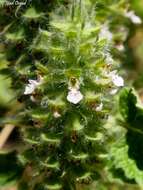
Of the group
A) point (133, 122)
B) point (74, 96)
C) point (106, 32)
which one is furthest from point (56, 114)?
point (106, 32)

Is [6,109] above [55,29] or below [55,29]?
below

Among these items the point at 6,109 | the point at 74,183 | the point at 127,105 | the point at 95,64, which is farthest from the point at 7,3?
the point at 6,109

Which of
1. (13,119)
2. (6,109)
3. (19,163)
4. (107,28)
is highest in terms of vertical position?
(107,28)

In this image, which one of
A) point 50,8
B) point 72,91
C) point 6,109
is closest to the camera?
point 72,91

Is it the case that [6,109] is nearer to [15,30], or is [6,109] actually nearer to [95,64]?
[15,30]

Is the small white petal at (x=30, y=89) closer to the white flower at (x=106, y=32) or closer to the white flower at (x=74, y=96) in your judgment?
the white flower at (x=74, y=96)

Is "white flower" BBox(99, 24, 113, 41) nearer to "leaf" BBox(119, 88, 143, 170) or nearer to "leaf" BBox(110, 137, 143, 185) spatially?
"leaf" BBox(119, 88, 143, 170)

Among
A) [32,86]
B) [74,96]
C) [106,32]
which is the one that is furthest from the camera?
[106,32]

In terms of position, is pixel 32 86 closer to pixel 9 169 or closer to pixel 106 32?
pixel 106 32
